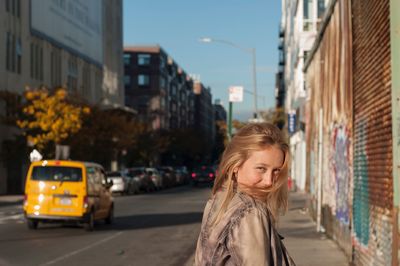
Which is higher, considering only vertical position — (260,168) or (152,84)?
(152,84)

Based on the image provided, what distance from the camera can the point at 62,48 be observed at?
59.1 m

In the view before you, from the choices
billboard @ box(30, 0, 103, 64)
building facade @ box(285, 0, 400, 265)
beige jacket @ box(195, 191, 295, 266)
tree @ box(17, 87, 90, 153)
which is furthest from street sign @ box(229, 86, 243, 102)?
beige jacket @ box(195, 191, 295, 266)

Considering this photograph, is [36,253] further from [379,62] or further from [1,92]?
[1,92]

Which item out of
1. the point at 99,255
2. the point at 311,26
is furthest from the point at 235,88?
the point at 99,255

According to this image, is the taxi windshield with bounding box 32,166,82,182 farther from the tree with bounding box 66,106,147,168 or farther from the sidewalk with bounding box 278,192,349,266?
the tree with bounding box 66,106,147,168

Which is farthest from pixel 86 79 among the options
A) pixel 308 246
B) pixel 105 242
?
pixel 308 246

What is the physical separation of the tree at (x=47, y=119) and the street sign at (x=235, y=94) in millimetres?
9858

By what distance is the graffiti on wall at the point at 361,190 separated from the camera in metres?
10.8

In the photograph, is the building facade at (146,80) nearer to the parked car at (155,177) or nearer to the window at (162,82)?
the window at (162,82)

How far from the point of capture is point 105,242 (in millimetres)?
15992

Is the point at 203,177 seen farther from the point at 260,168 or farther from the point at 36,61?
the point at 260,168

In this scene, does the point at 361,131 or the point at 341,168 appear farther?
the point at 341,168

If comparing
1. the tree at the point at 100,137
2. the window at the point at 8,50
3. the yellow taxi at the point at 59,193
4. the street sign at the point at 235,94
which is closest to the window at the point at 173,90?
the tree at the point at 100,137

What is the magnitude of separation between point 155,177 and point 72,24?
1791cm
